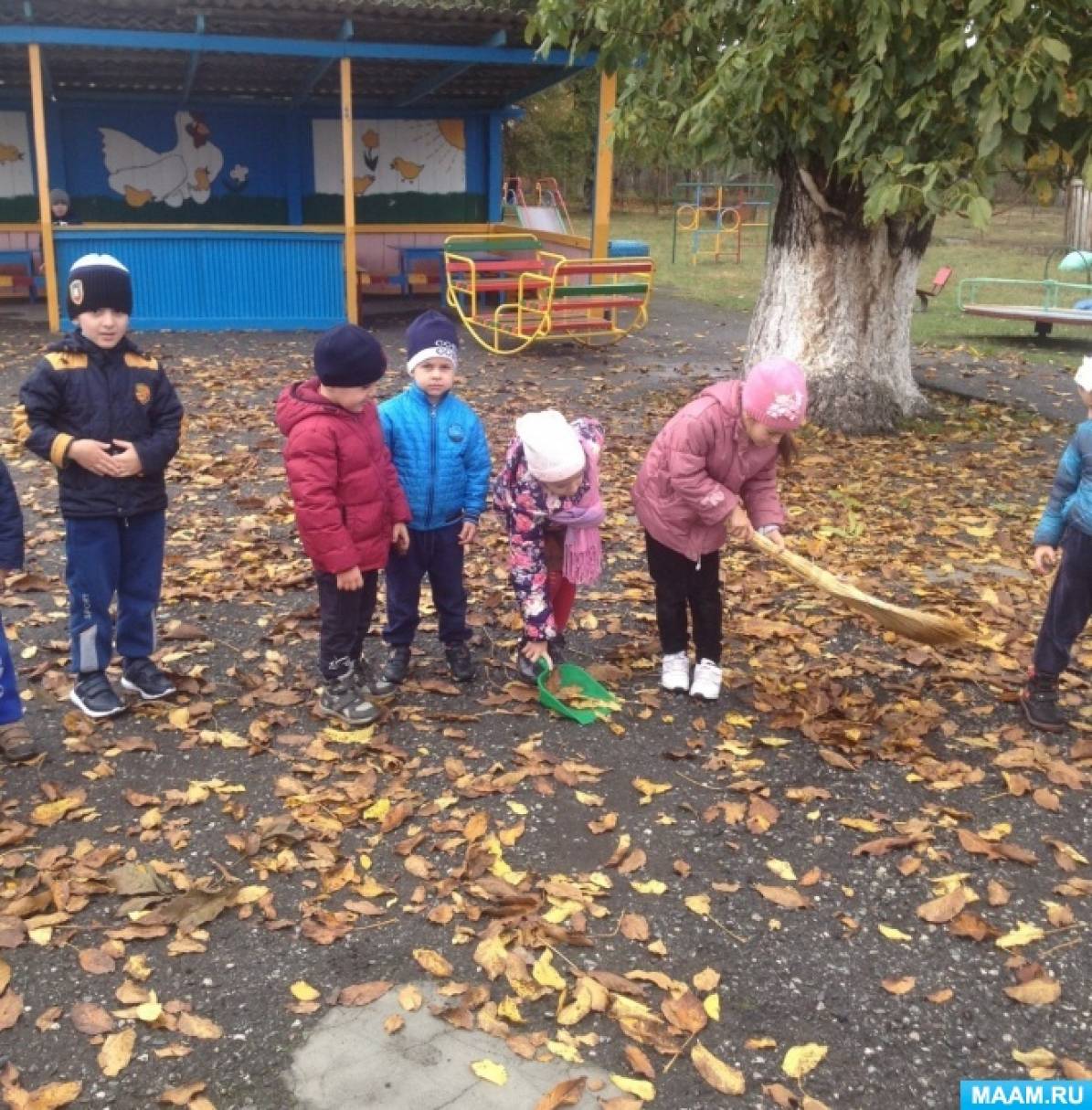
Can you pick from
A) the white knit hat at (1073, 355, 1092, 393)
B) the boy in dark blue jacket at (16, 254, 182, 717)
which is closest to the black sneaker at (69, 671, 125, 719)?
the boy in dark blue jacket at (16, 254, 182, 717)

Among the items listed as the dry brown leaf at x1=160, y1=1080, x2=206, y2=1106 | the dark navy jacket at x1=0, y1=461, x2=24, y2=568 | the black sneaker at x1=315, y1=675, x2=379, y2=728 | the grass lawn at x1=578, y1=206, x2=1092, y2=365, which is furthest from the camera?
the grass lawn at x1=578, y1=206, x2=1092, y2=365

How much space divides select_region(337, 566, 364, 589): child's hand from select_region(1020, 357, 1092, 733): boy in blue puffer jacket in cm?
241

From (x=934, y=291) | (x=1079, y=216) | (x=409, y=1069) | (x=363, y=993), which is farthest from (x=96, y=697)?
(x=1079, y=216)

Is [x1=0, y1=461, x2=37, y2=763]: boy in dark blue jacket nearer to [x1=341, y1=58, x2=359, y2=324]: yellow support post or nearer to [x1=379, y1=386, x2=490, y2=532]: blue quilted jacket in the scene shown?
[x1=379, y1=386, x2=490, y2=532]: blue quilted jacket

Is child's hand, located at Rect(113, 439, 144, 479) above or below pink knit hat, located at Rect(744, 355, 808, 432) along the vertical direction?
below

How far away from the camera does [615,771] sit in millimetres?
3850

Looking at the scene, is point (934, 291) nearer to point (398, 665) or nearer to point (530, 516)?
point (530, 516)

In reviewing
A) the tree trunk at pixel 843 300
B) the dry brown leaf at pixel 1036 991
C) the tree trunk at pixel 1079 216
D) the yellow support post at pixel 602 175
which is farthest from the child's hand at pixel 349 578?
the tree trunk at pixel 1079 216

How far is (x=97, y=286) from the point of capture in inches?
144

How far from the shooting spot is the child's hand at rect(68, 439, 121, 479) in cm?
372

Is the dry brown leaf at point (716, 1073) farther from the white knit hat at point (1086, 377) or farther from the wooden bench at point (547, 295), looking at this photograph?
the wooden bench at point (547, 295)

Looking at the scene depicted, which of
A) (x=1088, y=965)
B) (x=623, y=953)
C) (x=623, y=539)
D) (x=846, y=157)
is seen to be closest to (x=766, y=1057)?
(x=623, y=953)

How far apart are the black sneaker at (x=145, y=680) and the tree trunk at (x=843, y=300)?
6.01 metres

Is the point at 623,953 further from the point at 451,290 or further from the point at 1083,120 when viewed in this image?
the point at 451,290
